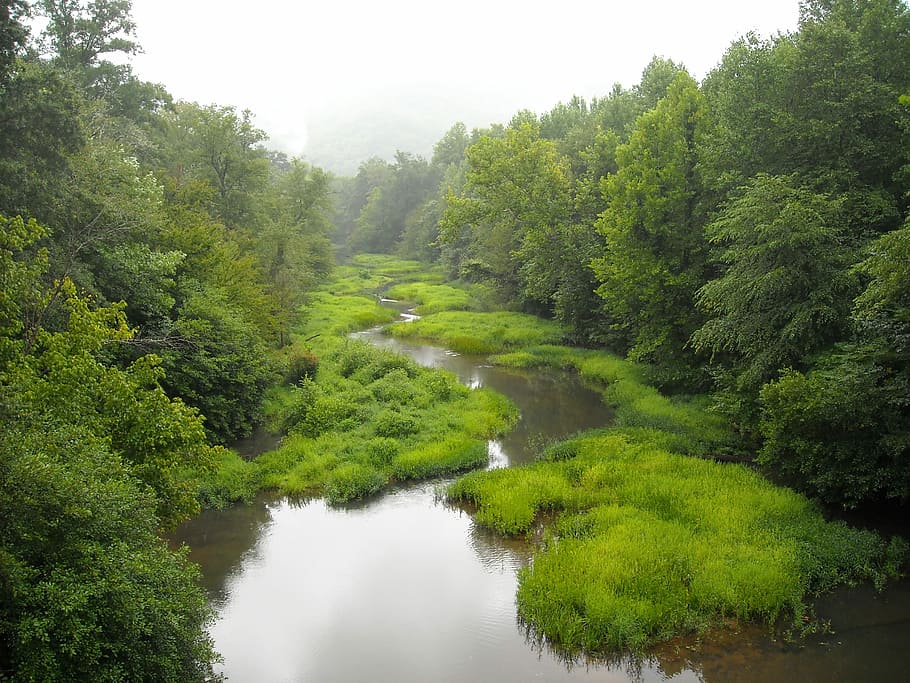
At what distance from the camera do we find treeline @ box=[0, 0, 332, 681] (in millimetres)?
7141

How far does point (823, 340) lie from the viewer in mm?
16109

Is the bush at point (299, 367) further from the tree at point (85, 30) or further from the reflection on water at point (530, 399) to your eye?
the tree at point (85, 30)

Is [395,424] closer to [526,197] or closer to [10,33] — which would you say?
[10,33]

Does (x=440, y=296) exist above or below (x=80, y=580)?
above

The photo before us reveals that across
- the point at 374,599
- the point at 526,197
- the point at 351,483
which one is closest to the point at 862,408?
the point at 374,599

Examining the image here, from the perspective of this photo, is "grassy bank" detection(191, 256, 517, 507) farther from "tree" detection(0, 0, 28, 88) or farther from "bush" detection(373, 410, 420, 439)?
"tree" detection(0, 0, 28, 88)

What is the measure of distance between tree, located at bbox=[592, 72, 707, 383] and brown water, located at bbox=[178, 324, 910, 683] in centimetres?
1337

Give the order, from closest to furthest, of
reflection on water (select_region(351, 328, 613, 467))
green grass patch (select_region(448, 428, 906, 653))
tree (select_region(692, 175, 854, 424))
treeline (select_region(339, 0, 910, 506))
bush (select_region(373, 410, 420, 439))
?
green grass patch (select_region(448, 428, 906, 653))
treeline (select_region(339, 0, 910, 506))
tree (select_region(692, 175, 854, 424))
bush (select_region(373, 410, 420, 439))
reflection on water (select_region(351, 328, 613, 467))

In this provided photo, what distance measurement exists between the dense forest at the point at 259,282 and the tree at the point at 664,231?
0.41 feet

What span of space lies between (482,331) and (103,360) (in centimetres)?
2483

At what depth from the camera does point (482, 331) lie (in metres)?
37.7

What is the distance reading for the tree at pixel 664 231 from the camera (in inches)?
977

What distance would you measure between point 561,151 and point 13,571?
43.4 meters

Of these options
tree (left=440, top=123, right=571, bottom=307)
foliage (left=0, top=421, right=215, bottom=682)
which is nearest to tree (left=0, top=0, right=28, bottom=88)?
foliage (left=0, top=421, right=215, bottom=682)
